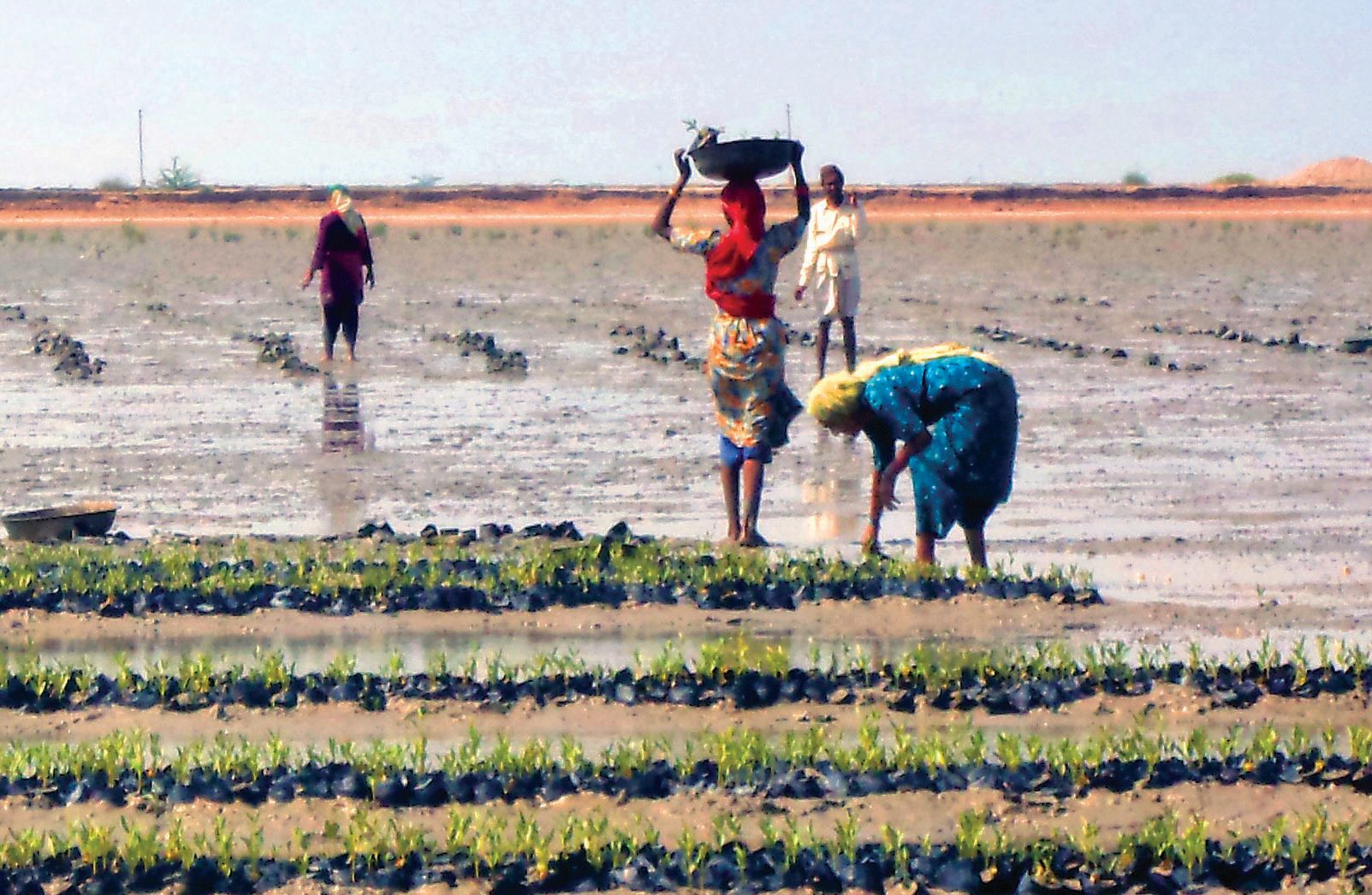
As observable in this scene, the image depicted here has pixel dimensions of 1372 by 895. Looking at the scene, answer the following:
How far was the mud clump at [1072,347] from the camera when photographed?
61.1 ft

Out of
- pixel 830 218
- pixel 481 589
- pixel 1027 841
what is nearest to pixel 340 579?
pixel 481 589

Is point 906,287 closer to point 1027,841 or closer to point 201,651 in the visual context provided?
point 201,651

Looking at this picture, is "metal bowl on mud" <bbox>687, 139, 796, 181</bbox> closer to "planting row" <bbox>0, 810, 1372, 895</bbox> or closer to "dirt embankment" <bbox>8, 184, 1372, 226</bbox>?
"planting row" <bbox>0, 810, 1372, 895</bbox>

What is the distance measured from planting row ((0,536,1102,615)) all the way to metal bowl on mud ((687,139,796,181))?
171 cm

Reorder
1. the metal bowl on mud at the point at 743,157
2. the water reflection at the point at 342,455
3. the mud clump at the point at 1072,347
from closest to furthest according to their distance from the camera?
the metal bowl on mud at the point at 743,157 < the water reflection at the point at 342,455 < the mud clump at the point at 1072,347

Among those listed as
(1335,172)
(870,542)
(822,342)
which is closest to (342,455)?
(822,342)

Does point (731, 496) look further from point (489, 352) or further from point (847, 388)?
point (489, 352)

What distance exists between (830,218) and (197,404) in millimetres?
5425

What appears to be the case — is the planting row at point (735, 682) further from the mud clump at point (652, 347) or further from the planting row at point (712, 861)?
the mud clump at point (652, 347)

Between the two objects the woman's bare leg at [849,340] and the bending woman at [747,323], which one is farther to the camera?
the woman's bare leg at [849,340]

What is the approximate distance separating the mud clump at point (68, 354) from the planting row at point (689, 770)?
13236 mm

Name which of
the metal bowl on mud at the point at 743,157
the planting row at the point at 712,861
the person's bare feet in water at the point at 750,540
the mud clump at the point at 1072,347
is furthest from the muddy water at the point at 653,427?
the planting row at the point at 712,861

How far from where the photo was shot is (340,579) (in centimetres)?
880

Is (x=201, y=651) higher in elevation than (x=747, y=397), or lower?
lower
